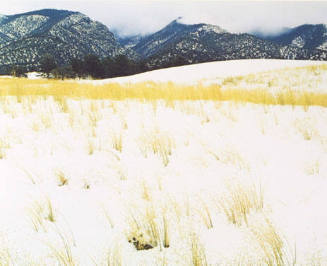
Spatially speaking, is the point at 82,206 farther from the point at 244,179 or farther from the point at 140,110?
the point at 140,110

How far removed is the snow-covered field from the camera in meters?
1.06

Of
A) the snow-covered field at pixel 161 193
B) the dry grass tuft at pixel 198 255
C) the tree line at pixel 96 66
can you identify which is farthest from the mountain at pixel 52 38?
the dry grass tuft at pixel 198 255

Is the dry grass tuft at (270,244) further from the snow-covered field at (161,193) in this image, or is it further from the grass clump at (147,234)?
the grass clump at (147,234)

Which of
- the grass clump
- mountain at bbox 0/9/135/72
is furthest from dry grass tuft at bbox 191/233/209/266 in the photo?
mountain at bbox 0/9/135/72

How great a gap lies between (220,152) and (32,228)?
1694 millimetres

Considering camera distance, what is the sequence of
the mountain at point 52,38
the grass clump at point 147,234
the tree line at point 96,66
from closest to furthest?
the grass clump at point 147,234, the tree line at point 96,66, the mountain at point 52,38

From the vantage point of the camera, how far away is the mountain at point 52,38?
314ft

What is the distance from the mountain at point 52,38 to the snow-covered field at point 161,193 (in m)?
101

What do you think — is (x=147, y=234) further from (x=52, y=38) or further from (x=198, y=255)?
(x=52, y=38)

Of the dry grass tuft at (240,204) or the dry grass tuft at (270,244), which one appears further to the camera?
the dry grass tuft at (240,204)

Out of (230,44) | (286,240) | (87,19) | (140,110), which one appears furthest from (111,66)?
(87,19)

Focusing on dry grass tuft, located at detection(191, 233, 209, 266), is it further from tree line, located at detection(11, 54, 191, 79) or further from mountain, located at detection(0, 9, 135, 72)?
mountain, located at detection(0, 9, 135, 72)

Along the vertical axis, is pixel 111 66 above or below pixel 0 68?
below

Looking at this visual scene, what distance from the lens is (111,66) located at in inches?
1967
